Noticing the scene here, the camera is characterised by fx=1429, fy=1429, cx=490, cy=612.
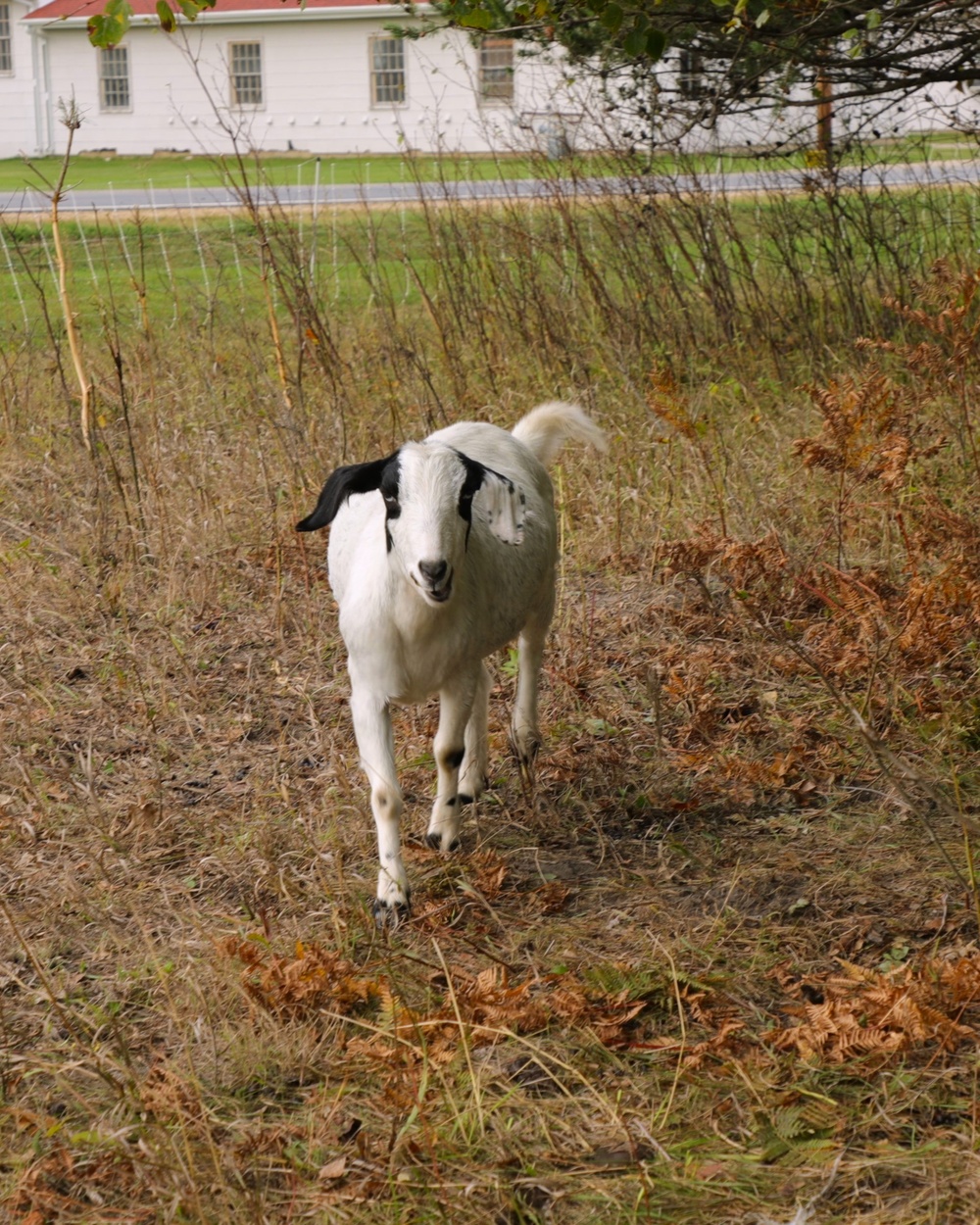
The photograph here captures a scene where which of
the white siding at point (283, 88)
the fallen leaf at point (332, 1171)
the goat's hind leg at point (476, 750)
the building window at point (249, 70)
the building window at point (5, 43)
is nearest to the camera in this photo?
the fallen leaf at point (332, 1171)

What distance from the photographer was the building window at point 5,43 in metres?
38.0

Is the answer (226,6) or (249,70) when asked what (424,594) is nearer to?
(226,6)

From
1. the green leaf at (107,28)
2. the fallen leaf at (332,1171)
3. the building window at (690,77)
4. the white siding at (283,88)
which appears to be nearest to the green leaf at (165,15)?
the green leaf at (107,28)

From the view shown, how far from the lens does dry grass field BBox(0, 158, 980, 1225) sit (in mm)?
2750

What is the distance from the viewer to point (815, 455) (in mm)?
4801

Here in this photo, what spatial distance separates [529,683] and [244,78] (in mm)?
34499

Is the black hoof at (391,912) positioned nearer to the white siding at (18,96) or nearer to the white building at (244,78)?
the white building at (244,78)

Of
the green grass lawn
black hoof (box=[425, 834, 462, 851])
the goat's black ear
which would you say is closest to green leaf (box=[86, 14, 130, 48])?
the goat's black ear

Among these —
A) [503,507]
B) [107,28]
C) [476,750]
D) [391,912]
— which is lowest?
[391,912]

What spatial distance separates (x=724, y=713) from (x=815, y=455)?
92 cm

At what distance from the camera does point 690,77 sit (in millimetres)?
7828

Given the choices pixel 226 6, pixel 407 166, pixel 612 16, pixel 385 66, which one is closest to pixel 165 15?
pixel 612 16

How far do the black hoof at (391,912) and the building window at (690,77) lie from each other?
4.92 m

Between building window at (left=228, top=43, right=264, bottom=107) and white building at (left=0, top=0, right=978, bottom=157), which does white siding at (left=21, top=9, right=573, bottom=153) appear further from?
building window at (left=228, top=43, right=264, bottom=107)
